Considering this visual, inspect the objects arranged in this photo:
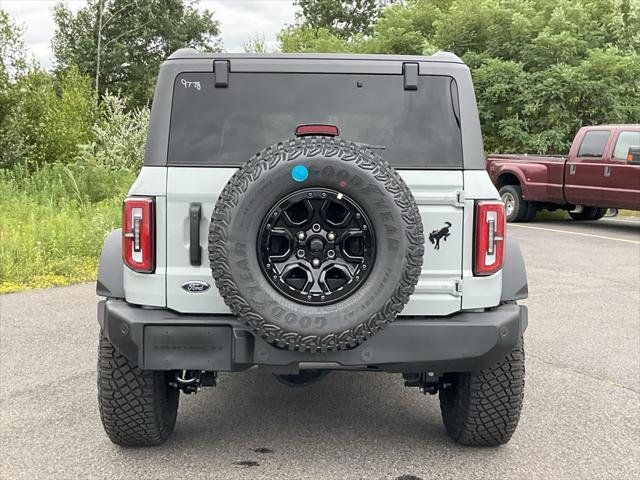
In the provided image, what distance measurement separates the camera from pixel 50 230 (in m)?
10.3

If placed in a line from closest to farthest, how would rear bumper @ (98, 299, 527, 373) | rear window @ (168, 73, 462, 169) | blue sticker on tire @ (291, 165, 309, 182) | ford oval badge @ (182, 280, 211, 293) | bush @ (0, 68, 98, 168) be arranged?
blue sticker on tire @ (291, 165, 309, 182) < rear bumper @ (98, 299, 527, 373) < ford oval badge @ (182, 280, 211, 293) < rear window @ (168, 73, 462, 169) < bush @ (0, 68, 98, 168)

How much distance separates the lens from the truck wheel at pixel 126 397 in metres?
3.64

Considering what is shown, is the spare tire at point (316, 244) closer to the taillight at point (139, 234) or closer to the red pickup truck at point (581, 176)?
the taillight at point (139, 234)

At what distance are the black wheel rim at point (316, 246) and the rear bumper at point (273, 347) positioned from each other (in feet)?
0.95

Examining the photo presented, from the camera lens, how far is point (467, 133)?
3.55m

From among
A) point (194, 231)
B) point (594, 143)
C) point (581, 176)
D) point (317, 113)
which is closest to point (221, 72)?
point (317, 113)

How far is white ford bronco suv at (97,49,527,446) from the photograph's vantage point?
10.2 feet

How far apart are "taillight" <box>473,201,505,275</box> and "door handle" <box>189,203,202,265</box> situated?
1.26 metres

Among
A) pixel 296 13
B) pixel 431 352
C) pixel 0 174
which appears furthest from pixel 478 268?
pixel 296 13

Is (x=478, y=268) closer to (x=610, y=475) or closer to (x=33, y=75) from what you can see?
(x=610, y=475)

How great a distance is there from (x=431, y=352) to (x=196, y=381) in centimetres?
116

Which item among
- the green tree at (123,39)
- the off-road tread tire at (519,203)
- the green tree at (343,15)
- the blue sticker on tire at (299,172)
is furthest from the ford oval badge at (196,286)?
the green tree at (343,15)

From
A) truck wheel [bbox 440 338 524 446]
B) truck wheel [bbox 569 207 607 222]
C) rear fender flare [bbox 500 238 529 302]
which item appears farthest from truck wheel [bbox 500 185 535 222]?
truck wheel [bbox 440 338 524 446]

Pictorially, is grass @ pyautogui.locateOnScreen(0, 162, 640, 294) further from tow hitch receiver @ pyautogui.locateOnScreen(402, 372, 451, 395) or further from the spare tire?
the spare tire
